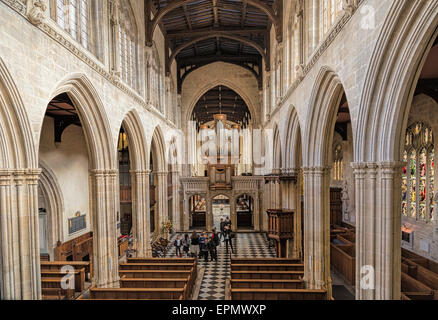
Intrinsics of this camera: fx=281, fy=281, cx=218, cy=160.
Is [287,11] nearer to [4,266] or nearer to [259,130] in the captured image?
[259,130]

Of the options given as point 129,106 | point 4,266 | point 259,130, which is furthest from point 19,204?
point 259,130

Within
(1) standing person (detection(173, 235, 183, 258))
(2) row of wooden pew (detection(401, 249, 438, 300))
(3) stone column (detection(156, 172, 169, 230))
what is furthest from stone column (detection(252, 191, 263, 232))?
(2) row of wooden pew (detection(401, 249, 438, 300))

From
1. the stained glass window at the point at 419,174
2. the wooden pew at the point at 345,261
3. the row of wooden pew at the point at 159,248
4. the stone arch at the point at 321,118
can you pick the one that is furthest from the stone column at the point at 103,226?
the stained glass window at the point at 419,174

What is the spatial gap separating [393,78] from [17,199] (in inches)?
268

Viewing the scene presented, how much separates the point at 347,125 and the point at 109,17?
13.8m

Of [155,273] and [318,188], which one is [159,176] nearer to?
[155,273]

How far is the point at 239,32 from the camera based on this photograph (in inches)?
677

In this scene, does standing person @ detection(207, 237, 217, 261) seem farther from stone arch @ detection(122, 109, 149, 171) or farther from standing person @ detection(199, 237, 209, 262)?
stone arch @ detection(122, 109, 149, 171)

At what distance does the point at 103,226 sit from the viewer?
29.1 ft

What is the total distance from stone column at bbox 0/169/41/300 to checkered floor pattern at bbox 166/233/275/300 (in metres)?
5.83

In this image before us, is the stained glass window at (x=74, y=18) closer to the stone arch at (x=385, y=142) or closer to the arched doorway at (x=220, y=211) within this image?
the stone arch at (x=385, y=142)

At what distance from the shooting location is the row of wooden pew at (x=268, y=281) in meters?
7.37

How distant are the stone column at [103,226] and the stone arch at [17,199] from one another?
11.3 ft

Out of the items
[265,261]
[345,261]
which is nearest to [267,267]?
[265,261]
